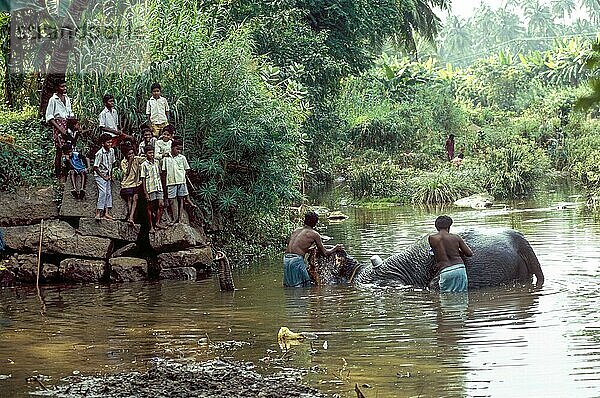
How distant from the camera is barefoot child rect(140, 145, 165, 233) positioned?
15.5m

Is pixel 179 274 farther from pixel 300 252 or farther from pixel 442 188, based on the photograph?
pixel 442 188

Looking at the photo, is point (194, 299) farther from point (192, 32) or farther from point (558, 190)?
point (558, 190)

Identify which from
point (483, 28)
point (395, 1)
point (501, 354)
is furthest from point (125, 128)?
point (483, 28)

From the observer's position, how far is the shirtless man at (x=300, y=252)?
45.9ft

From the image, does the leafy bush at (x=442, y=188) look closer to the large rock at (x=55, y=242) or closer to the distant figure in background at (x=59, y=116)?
the distant figure in background at (x=59, y=116)

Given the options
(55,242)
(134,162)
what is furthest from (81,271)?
(134,162)

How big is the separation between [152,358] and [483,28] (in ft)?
324

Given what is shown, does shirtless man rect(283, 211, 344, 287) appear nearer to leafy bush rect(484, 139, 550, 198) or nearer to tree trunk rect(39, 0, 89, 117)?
tree trunk rect(39, 0, 89, 117)

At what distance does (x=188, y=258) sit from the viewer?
1583cm

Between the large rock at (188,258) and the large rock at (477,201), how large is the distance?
13692 millimetres

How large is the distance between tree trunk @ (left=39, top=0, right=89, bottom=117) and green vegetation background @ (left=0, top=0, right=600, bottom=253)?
0.20m

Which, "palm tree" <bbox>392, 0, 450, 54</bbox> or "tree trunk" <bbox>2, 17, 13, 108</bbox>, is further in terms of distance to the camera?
"palm tree" <bbox>392, 0, 450, 54</bbox>

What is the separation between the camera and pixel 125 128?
678 inches

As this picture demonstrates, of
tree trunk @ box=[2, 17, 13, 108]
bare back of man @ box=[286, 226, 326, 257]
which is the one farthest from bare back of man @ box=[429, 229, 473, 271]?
tree trunk @ box=[2, 17, 13, 108]
